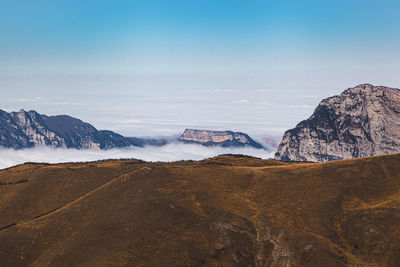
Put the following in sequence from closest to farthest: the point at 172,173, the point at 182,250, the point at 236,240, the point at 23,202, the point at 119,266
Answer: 1. the point at 119,266
2. the point at 182,250
3. the point at 236,240
4. the point at 172,173
5. the point at 23,202

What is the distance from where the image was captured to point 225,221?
15125cm

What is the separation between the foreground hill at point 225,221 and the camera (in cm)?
13362

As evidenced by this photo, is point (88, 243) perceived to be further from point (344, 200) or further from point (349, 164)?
point (349, 164)

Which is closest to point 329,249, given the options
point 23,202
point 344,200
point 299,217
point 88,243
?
point 299,217

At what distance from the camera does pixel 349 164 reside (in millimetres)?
185750

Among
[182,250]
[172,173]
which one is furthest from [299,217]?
[172,173]

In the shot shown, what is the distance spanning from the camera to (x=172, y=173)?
608ft

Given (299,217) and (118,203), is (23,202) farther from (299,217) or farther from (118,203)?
(299,217)

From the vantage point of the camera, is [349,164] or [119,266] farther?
[349,164]

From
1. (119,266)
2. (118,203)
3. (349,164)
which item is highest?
(349,164)

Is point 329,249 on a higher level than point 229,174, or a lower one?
lower

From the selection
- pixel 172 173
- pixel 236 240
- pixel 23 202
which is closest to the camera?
pixel 236 240

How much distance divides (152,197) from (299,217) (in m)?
51.6

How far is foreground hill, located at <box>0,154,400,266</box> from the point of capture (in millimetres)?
133625
